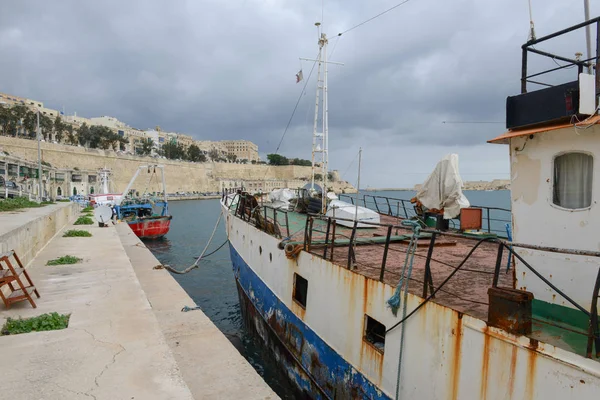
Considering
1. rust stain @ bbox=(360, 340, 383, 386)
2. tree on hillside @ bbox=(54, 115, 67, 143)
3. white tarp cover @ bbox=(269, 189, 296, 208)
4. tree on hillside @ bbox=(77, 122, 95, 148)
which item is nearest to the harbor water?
rust stain @ bbox=(360, 340, 383, 386)

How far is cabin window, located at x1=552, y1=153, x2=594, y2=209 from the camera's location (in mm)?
4279

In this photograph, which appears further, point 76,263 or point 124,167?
point 124,167

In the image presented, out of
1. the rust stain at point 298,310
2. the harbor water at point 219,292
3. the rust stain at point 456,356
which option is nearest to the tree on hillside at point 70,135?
the harbor water at point 219,292

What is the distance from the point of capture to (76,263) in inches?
437

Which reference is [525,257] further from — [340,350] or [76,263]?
[76,263]

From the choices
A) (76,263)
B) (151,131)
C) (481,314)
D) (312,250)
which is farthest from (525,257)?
(151,131)

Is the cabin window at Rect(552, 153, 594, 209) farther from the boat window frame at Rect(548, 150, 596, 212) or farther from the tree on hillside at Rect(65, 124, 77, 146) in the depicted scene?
the tree on hillside at Rect(65, 124, 77, 146)

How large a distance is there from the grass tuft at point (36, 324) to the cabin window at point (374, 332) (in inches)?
205

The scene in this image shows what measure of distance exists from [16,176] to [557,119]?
190 ft

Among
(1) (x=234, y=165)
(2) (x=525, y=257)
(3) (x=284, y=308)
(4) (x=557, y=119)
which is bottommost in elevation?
(3) (x=284, y=308)

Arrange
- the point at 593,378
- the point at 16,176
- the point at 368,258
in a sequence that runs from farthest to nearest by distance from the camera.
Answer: the point at 16,176 → the point at 368,258 → the point at 593,378

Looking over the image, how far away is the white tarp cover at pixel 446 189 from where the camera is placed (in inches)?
397

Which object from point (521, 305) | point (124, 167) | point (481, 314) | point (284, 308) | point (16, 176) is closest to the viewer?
point (521, 305)

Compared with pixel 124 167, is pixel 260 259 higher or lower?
lower
